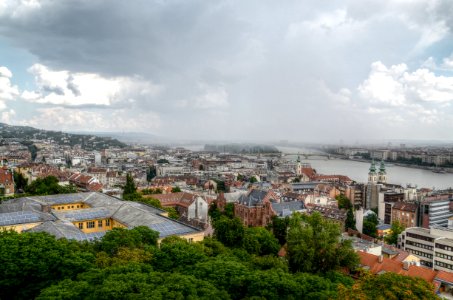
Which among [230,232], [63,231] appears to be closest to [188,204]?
[230,232]

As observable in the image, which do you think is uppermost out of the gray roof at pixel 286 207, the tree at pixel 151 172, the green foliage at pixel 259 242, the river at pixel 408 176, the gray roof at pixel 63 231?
the gray roof at pixel 63 231

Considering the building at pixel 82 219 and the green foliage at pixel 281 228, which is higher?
the building at pixel 82 219

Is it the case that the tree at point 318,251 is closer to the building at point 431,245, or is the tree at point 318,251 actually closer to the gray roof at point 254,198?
the building at point 431,245

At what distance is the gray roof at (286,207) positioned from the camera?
30.8m

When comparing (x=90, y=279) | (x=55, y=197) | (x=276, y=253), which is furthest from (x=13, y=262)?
(x=55, y=197)

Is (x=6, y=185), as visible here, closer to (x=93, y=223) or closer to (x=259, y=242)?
Result: (x=93, y=223)

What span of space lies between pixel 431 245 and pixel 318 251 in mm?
11248

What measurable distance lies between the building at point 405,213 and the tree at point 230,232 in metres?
19.5

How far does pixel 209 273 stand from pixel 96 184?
117 feet

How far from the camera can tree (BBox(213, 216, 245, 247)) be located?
65.4 ft

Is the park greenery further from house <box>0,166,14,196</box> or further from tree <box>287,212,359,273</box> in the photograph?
house <box>0,166,14,196</box>

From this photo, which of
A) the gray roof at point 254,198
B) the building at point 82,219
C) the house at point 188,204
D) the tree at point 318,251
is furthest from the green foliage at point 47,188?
the tree at point 318,251

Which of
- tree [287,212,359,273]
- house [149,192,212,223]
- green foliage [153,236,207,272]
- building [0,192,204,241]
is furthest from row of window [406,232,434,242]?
green foliage [153,236,207,272]

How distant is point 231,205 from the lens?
3303cm
